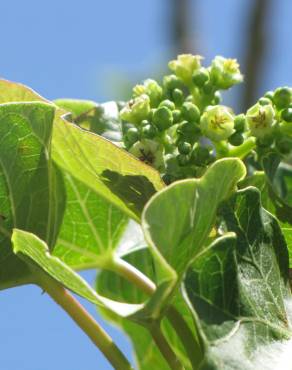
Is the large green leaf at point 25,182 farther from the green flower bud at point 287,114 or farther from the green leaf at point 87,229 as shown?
the green flower bud at point 287,114

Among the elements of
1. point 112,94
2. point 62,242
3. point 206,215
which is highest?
point 206,215

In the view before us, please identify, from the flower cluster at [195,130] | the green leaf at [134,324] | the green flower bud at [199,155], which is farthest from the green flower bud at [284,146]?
the green leaf at [134,324]

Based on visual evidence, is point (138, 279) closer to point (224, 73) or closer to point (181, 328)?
point (181, 328)

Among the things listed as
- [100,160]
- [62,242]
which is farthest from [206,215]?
[62,242]

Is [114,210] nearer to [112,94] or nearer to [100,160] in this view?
[100,160]

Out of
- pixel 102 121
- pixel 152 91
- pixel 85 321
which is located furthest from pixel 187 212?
pixel 102 121
